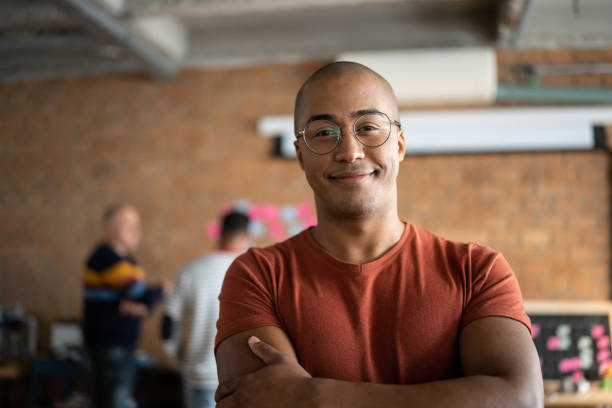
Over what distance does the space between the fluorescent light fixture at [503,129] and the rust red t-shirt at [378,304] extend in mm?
3190

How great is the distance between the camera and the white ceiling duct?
4059mm

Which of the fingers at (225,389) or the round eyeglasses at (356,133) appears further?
the round eyeglasses at (356,133)

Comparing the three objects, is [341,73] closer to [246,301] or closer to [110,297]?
[246,301]

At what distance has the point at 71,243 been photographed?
16.1 feet

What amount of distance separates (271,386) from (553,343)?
8.88 feet

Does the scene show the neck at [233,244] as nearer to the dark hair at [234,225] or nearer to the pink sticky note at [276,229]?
the dark hair at [234,225]

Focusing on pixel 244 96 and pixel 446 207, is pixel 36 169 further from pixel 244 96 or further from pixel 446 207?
pixel 446 207

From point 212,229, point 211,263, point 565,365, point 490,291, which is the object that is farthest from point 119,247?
point 565,365

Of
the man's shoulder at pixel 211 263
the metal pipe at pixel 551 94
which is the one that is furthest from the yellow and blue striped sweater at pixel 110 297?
the metal pipe at pixel 551 94

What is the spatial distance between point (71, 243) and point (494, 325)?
4.67m

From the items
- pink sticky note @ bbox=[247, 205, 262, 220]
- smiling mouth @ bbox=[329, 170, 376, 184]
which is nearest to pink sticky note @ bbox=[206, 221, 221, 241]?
pink sticky note @ bbox=[247, 205, 262, 220]

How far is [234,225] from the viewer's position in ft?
9.08

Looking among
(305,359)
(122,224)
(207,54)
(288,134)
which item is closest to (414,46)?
(288,134)

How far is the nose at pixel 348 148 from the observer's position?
1135 millimetres
